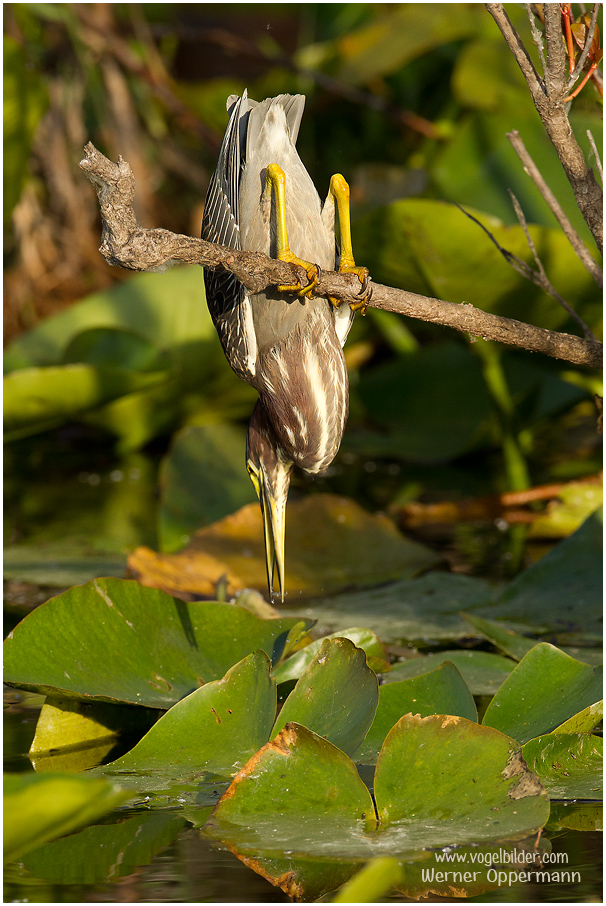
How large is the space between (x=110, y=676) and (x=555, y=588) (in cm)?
121

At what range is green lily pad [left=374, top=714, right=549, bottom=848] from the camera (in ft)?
4.77

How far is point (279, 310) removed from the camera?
1.80m

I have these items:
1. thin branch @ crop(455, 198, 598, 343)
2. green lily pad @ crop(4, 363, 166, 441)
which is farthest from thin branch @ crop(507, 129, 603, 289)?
green lily pad @ crop(4, 363, 166, 441)

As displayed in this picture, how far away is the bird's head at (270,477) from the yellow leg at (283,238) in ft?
1.04

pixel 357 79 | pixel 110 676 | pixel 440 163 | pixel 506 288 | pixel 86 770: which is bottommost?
pixel 86 770

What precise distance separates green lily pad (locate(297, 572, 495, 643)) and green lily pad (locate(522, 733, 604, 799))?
2.38 feet

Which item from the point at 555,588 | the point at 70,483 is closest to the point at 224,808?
the point at 555,588

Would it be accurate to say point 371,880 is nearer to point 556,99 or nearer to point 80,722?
point 80,722

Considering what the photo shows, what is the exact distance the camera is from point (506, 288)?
2.97m

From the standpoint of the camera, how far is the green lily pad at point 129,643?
1.81m

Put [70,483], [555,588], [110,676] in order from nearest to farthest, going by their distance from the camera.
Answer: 1. [110,676]
2. [555,588]
3. [70,483]

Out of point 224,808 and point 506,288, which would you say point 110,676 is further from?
point 506,288

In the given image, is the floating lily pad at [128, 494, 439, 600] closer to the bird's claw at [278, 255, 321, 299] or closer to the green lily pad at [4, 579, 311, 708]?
the green lily pad at [4, 579, 311, 708]

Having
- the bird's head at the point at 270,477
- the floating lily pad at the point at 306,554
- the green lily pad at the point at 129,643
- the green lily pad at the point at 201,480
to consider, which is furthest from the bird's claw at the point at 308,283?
the green lily pad at the point at 201,480
